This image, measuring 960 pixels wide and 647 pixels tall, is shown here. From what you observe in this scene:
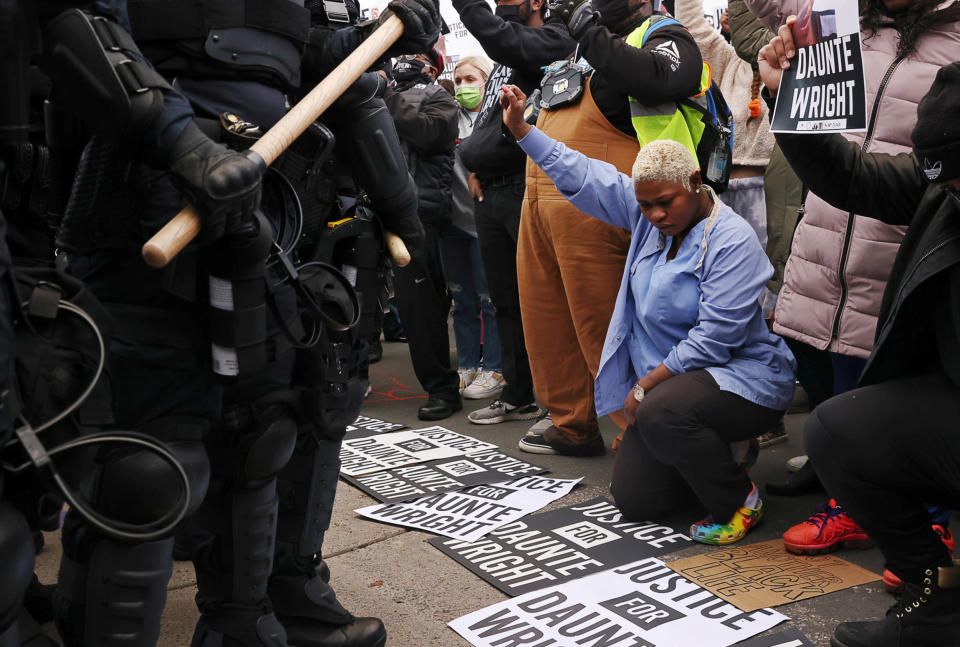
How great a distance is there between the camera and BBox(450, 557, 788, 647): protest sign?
250 cm

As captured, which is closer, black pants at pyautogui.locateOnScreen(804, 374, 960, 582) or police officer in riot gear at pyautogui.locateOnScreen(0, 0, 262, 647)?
police officer in riot gear at pyautogui.locateOnScreen(0, 0, 262, 647)

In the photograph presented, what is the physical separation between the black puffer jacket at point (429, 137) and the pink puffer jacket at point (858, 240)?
2.00 m

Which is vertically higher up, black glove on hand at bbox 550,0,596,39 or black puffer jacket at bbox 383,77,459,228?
black glove on hand at bbox 550,0,596,39

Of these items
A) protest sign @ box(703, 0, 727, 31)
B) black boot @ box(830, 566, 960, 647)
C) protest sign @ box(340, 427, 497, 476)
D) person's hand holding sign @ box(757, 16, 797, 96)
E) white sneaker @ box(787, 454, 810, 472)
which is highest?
protest sign @ box(703, 0, 727, 31)

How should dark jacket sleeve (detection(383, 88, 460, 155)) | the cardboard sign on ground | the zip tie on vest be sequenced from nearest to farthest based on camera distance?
the cardboard sign on ground < the zip tie on vest < dark jacket sleeve (detection(383, 88, 460, 155))

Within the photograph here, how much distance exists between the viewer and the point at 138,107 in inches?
65.1

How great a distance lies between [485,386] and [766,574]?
2.77 meters

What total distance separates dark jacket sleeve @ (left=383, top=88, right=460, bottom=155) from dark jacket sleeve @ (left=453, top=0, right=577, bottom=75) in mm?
713

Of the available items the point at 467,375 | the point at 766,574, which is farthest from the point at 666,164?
the point at 467,375

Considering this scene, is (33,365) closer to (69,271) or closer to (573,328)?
(69,271)

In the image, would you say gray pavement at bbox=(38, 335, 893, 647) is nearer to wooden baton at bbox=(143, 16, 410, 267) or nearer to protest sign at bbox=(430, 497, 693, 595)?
protest sign at bbox=(430, 497, 693, 595)

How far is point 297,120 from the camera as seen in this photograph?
6.34ft

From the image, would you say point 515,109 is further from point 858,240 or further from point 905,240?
point 905,240

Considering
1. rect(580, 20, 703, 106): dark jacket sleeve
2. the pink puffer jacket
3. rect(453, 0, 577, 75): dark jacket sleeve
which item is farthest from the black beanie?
rect(453, 0, 577, 75): dark jacket sleeve
